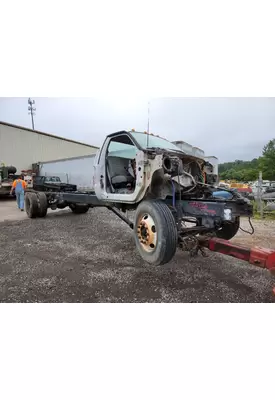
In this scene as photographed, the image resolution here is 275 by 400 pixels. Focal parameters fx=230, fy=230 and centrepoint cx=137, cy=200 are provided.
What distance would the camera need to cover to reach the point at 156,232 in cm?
279

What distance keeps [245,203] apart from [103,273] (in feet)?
6.72

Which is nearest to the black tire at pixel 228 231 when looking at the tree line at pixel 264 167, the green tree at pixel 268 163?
the tree line at pixel 264 167

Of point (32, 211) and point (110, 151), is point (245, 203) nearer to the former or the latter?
point (110, 151)

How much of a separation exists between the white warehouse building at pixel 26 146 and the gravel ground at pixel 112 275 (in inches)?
528

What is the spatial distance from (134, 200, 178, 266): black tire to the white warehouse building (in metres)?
15.9

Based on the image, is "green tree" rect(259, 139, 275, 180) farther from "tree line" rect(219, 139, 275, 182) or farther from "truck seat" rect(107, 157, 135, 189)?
"truck seat" rect(107, 157, 135, 189)

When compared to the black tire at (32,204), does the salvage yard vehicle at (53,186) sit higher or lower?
higher

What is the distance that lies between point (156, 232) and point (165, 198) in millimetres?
701

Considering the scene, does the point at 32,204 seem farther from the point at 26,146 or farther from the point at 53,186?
the point at 26,146

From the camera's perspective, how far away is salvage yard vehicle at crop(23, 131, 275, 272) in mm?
2734

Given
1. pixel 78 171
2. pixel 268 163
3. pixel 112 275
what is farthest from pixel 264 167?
pixel 112 275

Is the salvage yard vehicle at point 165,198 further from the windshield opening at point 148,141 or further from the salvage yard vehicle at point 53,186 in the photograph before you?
the salvage yard vehicle at point 53,186

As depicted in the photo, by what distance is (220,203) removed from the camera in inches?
108

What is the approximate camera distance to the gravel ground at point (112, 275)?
8.52 feet
